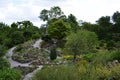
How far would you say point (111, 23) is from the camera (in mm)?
51562

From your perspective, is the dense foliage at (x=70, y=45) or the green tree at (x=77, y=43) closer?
the dense foliage at (x=70, y=45)

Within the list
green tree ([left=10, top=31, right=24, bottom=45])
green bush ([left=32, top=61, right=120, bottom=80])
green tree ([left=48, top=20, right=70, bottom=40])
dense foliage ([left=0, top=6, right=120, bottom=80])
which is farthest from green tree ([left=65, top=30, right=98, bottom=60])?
green bush ([left=32, top=61, right=120, bottom=80])

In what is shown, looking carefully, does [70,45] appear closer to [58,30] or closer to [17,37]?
[58,30]

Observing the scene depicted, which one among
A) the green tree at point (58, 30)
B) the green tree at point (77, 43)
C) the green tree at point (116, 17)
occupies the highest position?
the green tree at point (116, 17)

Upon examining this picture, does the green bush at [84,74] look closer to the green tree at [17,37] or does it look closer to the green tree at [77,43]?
the green tree at [77,43]

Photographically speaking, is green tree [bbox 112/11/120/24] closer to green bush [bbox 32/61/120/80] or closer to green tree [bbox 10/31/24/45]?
green tree [bbox 10/31/24/45]

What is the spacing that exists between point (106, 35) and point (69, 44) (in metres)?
16.3

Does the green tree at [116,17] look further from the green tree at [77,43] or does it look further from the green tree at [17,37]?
the green tree at [77,43]

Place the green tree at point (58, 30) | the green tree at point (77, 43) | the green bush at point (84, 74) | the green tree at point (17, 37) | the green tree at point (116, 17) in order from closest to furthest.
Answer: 1. the green bush at point (84, 74)
2. the green tree at point (77, 43)
3. the green tree at point (58, 30)
4. the green tree at point (17, 37)
5. the green tree at point (116, 17)

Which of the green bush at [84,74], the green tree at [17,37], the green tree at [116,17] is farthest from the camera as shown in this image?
the green tree at [116,17]

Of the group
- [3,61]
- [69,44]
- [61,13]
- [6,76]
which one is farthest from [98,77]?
[61,13]

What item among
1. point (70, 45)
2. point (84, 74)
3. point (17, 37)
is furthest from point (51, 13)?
point (84, 74)

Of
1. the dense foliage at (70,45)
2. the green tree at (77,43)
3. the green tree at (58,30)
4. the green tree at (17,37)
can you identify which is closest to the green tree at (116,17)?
the dense foliage at (70,45)

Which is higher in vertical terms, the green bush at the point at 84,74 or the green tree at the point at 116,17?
the green tree at the point at 116,17
